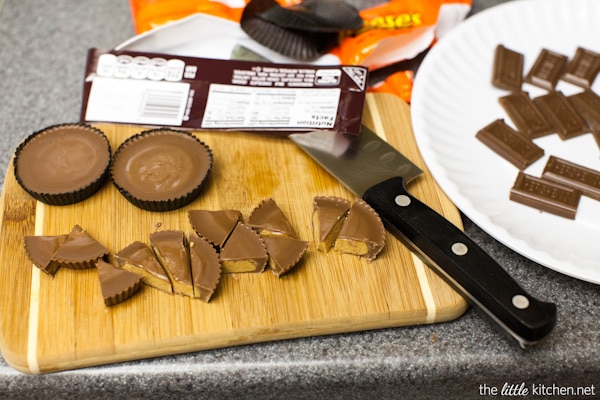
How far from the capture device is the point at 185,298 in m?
1.22

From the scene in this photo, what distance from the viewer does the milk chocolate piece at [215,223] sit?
126cm

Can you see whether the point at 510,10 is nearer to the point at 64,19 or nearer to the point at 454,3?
the point at 454,3

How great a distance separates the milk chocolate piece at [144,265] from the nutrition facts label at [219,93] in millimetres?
387

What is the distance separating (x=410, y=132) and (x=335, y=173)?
261 mm

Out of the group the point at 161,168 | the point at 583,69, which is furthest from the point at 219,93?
the point at 583,69

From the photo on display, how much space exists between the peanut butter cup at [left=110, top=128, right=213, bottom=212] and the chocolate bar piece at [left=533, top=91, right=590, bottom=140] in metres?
0.85

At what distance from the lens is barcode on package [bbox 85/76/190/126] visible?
1.51m

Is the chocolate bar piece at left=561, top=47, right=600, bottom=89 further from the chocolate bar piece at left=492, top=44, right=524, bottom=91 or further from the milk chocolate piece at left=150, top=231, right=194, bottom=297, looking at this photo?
the milk chocolate piece at left=150, top=231, right=194, bottom=297

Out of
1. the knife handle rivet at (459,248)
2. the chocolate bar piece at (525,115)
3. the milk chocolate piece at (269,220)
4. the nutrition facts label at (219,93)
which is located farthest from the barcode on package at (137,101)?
the chocolate bar piece at (525,115)

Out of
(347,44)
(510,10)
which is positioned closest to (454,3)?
(510,10)

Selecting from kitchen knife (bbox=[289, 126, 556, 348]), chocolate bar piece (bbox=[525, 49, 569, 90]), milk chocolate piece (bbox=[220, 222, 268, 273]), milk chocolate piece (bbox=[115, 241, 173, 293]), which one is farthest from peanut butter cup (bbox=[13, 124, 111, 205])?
chocolate bar piece (bbox=[525, 49, 569, 90])

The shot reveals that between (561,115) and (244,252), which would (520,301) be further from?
(561,115)

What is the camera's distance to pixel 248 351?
1237 mm

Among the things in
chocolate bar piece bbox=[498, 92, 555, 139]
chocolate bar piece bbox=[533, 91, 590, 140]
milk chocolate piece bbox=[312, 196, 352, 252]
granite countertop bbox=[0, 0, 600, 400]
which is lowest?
granite countertop bbox=[0, 0, 600, 400]
